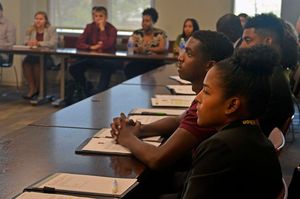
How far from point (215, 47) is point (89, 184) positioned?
94 centimetres

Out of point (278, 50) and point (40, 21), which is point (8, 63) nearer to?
point (40, 21)

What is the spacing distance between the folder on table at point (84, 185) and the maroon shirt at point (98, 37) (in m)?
5.86

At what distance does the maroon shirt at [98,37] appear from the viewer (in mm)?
7770

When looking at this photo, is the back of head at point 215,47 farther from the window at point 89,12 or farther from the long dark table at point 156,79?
the window at point 89,12

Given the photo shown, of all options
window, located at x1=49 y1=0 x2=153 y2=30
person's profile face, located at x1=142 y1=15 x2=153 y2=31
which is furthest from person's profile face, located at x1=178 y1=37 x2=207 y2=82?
window, located at x1=49 y1=0 x2=153 y2=30

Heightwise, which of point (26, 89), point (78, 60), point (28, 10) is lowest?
point (26, 89)

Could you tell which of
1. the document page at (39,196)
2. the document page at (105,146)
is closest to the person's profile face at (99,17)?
the document page at (105,146)

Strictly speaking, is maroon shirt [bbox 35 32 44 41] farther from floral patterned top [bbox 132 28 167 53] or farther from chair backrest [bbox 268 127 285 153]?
chair backrest [bbox 268 127 285 153]

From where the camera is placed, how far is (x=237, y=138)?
5.12 feet

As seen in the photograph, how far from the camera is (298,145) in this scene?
17.7 feet

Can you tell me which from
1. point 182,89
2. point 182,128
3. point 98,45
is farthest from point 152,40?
point 182,128

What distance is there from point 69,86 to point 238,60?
614 cm

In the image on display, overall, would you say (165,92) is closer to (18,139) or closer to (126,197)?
(18,139)

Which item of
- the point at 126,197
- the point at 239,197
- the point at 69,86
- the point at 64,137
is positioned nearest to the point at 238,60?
the point at 239,197
